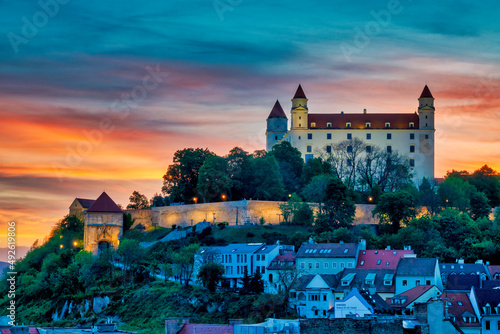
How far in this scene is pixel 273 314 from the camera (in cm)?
5766

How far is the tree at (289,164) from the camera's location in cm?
9644

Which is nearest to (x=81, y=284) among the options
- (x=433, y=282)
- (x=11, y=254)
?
(x=433, y=282)

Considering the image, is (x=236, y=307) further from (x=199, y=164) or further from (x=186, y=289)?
(x=199, y=164)

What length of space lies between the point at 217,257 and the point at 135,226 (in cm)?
2474

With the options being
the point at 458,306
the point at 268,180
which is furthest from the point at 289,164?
the point at 458,306

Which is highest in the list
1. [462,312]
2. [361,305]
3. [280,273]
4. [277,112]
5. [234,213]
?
[277,112]

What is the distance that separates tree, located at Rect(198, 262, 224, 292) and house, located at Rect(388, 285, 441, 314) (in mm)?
14821

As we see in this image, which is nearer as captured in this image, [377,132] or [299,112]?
[377,132]

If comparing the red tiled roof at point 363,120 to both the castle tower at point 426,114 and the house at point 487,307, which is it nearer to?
the castle tower at point 426,114

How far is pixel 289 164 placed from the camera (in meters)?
98.8

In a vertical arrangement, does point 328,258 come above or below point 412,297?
above

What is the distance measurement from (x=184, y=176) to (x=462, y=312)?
53440 millimetres

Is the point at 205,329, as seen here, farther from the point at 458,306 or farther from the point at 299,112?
the point at 299,112

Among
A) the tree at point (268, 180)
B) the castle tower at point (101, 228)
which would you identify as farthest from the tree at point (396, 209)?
the castle tower at point (101, 228)
